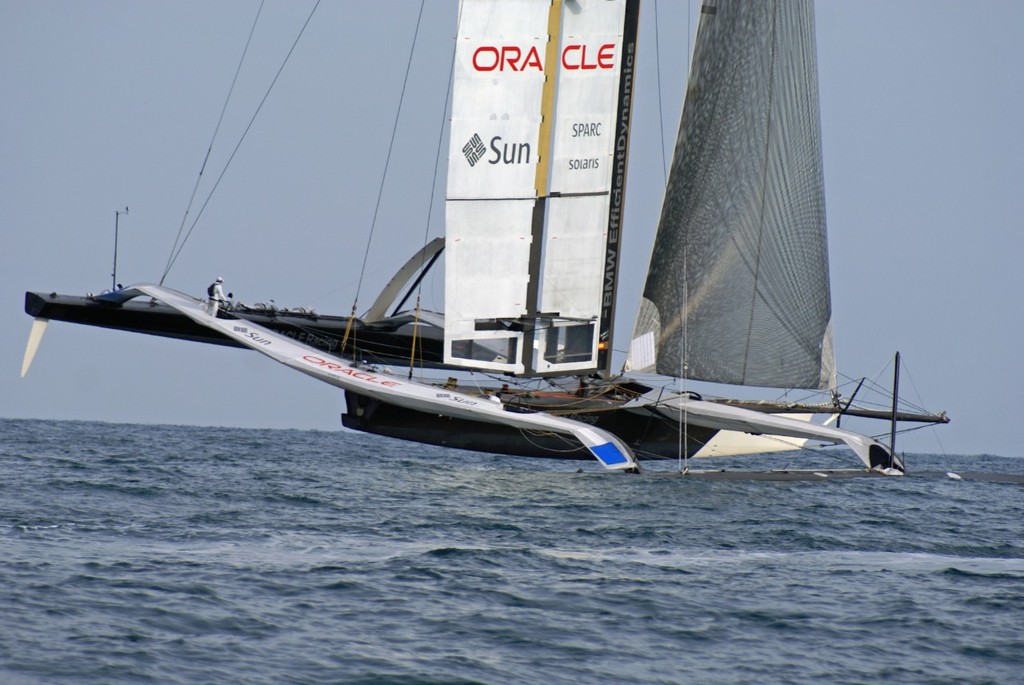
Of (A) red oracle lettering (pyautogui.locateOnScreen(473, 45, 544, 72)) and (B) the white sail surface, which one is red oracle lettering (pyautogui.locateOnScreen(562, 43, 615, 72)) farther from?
(A) red oracle lettering (pyautogui.locateOnScreen(473, 45, 544, 72))

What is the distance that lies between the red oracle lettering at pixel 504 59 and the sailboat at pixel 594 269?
3cm

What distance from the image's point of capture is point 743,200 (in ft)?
68.2

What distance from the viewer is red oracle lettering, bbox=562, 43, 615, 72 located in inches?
754

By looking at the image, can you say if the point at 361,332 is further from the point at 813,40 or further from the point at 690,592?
the point at 690,592

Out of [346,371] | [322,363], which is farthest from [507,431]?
[322,363]

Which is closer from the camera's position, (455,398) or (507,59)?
(507,59)

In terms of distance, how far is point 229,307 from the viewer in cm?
2180

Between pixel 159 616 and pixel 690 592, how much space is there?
155 inches

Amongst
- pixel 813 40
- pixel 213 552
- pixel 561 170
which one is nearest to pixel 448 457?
pixel 561 170

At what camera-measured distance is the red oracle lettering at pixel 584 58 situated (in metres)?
19.1

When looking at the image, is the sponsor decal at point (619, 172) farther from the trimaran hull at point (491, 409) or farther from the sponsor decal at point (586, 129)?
the trimaran hull at point (491, 409)

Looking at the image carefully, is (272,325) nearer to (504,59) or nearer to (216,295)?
(216,295)

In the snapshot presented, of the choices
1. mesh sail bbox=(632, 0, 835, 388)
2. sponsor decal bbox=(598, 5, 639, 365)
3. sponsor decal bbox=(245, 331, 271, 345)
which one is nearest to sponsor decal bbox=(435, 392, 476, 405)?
sponsor decal bbox=(598, 5, 639, 365)

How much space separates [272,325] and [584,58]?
6.94m
